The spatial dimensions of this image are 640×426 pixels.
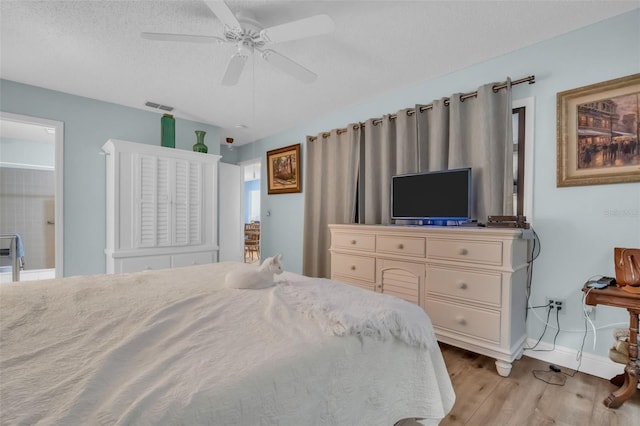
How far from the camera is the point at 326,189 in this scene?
12.7 feet

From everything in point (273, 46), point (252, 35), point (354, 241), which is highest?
point (273, 46)

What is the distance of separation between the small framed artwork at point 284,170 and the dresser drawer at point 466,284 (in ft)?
8.13

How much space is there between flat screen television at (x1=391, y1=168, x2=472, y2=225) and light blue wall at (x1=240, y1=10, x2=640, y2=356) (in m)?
0.53

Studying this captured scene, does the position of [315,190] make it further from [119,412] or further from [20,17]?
[119,412]

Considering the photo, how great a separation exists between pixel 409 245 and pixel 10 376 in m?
2.31

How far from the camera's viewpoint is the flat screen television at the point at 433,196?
2.40 meters

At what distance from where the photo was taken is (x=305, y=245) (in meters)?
3.97

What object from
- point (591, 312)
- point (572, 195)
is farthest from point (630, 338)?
point (572, 195)

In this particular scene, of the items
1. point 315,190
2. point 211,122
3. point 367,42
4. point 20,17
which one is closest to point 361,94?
point 367,42

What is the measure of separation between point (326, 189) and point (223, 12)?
2.51 metres

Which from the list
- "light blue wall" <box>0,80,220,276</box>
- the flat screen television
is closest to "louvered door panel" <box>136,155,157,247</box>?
"light blue wall" <box>0,80,220,276</box>

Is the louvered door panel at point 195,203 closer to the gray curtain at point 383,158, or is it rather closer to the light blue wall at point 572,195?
the gray curtain at point 383,158

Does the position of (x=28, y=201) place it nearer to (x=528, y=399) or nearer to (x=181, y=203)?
(x=181, y=203)

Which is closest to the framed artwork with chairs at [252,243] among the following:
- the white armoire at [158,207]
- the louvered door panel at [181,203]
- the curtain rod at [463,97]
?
the white armoire at [158,207]
